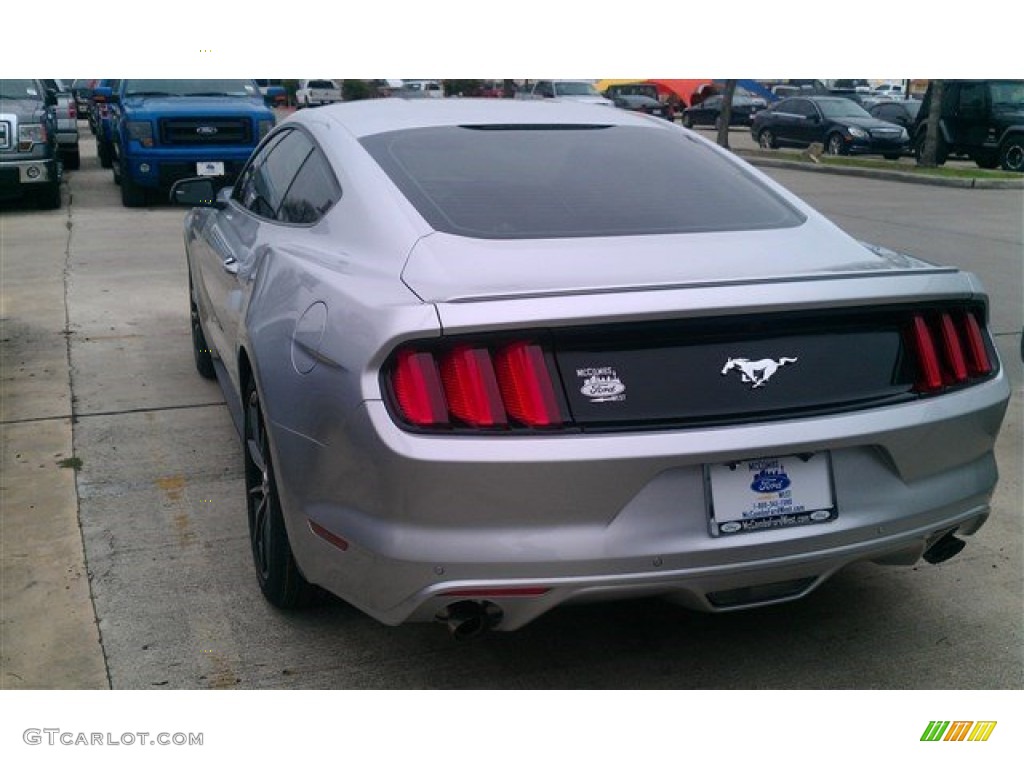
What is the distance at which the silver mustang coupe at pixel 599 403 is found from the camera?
275cm

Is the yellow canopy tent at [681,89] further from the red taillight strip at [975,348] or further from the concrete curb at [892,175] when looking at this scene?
the red taillight strip at [975,348]

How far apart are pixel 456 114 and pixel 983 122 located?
2010 centimetres

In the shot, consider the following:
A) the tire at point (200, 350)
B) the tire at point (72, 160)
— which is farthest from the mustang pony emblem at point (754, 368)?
the tire at point (72, 160)

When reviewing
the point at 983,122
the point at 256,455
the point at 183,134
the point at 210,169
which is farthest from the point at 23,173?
the point at 983,122

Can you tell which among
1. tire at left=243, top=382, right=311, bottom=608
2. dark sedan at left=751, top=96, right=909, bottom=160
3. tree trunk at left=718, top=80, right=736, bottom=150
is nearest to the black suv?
dark sedan at left=751, top=96, right=909, bottom=160

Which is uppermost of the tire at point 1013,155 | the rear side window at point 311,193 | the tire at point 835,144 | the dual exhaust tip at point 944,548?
the rear side window at point 311,193

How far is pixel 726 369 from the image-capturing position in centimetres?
288

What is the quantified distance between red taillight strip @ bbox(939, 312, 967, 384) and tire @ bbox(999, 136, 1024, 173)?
19.5 metres

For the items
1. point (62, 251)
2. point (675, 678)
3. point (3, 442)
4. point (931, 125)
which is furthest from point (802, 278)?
point (931, 125)

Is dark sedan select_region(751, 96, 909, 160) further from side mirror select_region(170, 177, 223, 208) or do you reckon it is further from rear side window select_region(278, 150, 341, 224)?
rear side window select_region(278, 150, 341, 224)

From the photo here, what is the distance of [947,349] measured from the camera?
3219 millimetres

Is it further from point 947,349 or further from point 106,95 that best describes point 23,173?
point 947,349

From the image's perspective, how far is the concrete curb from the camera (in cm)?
1772
